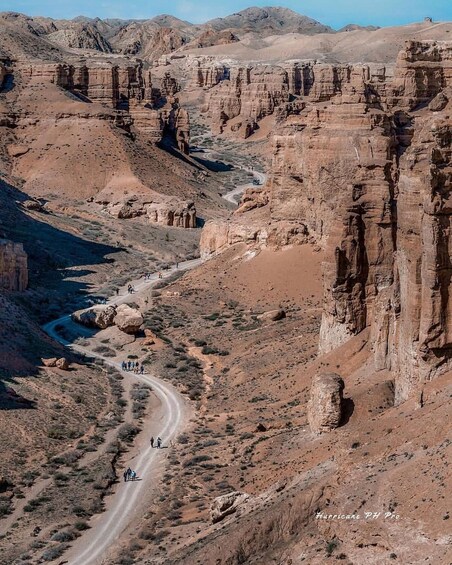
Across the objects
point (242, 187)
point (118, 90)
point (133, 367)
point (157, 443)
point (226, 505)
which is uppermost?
point (118, 90)

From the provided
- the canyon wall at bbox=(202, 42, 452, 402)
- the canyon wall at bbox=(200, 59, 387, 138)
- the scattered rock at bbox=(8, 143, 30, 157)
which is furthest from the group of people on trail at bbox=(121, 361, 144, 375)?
the canyon wall at bbox=(200, 59, 387, 138)

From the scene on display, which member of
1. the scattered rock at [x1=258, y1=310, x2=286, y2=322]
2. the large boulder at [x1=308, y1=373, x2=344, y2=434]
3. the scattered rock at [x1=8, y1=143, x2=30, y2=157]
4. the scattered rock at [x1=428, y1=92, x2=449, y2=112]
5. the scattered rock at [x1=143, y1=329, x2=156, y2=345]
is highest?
the scattered rock at [x1=428, y1=92, x2=449, y2=112]

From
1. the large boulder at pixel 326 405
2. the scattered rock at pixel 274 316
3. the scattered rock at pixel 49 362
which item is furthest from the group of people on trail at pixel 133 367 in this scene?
the large boulder at pixel 326 405

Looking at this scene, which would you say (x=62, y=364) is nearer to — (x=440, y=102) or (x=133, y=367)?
(x=133, y=367)

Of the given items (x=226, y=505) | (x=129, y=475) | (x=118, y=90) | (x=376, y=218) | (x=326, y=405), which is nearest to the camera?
(x=226, y=505)

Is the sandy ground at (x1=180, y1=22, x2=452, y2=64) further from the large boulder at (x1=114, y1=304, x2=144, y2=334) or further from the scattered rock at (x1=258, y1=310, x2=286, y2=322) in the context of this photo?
the scattered rock at (x1=258, y1=310, x2=286, y2=322)

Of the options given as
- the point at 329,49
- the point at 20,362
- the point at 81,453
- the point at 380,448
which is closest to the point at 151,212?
the point at 20,362

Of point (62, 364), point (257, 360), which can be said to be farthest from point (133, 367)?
point (257, 360)

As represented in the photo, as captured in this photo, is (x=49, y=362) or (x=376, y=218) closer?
(x=376, y=218)
